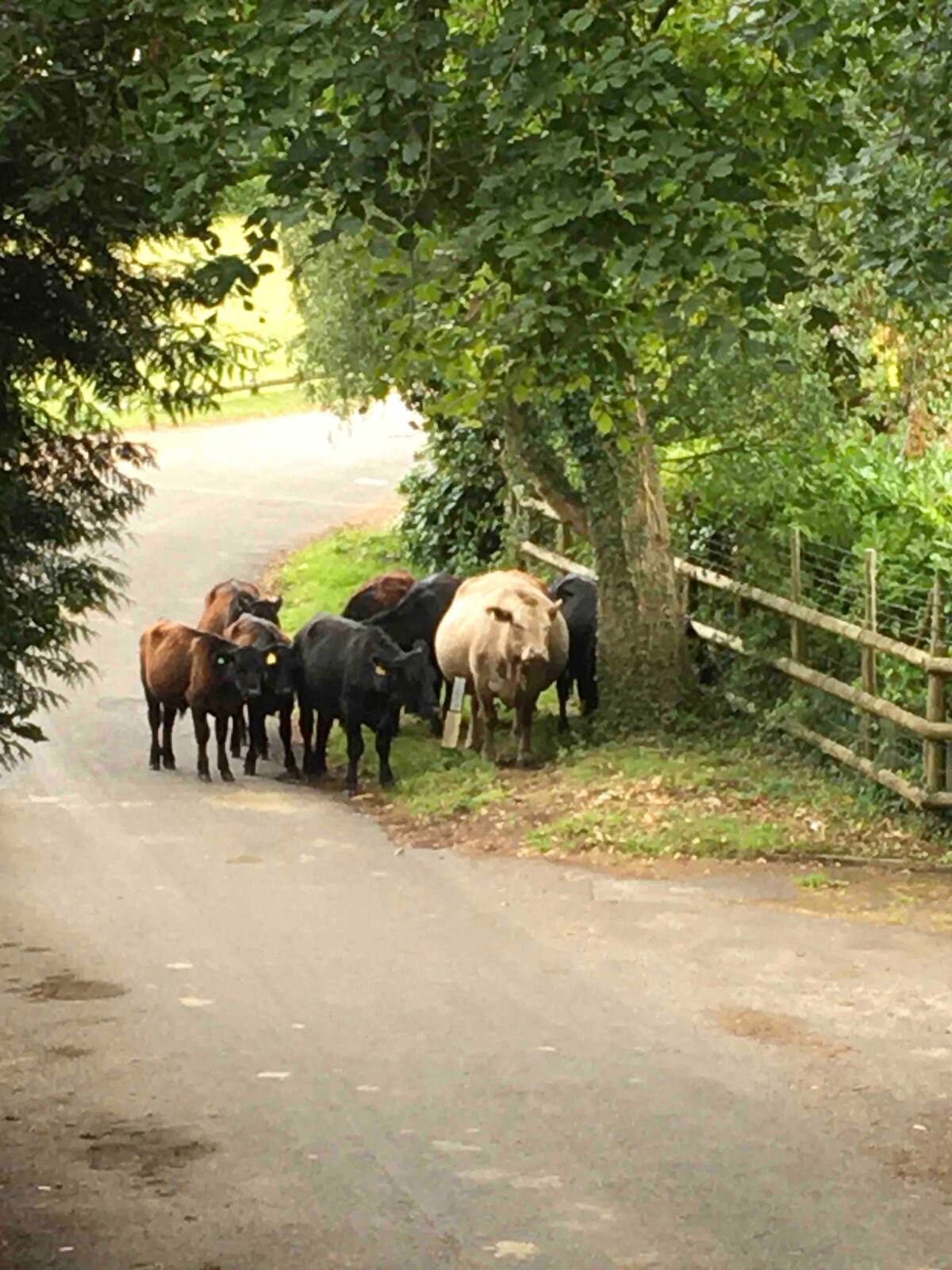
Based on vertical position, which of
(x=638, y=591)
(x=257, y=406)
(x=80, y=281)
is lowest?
(x=638, y=591)

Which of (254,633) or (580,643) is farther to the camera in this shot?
(580,643)

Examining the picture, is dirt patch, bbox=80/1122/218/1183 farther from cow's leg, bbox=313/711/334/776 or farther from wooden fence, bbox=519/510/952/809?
cow's leg, bbox=313/711/334/776

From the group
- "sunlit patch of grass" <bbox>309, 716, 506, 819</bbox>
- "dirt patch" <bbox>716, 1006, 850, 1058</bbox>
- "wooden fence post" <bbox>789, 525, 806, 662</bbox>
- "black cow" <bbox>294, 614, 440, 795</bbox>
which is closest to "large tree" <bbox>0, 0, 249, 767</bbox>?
"dirt patch" <bbox>716, 1006, 850, 1058</bbox>

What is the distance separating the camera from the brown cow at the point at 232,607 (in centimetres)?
2355

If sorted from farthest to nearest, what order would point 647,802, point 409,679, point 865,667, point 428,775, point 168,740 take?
1. point 168,740
2. point 409,679
3. point 428,775
4. point 647,802
5. point 865,667

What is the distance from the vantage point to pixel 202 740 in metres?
20.6

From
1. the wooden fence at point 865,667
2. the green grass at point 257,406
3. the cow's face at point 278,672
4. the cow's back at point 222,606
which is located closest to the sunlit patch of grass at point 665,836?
the wooden fence at point 865,667

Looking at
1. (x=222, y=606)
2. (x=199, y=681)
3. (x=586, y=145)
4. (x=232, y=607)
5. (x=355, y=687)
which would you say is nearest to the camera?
(x=586, y=145)

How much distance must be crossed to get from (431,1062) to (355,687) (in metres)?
9.10

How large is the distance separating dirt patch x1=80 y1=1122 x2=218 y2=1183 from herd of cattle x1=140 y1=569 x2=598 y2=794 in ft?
32.0

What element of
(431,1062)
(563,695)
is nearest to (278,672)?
(563,695)

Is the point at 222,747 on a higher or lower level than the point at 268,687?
lower

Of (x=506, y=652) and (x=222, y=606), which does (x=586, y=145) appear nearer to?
(x=506, y=652)

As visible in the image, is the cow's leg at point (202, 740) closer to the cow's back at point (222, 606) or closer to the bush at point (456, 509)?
the cow's back at point (222, 606)
